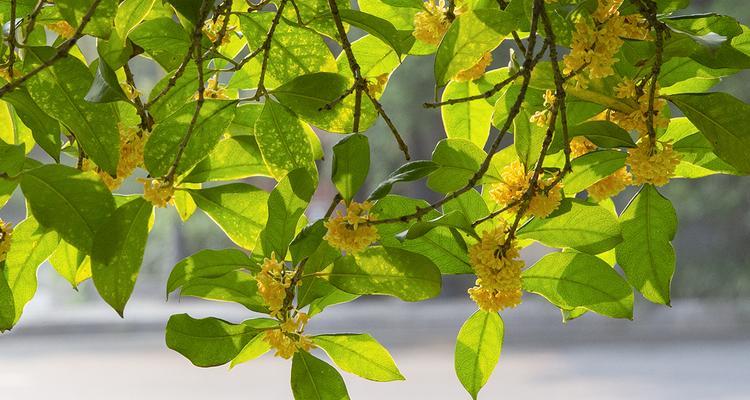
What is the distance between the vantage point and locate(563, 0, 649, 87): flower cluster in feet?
0.85

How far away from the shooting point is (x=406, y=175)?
26 centimetres

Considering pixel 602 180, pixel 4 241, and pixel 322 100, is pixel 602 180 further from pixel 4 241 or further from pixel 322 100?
pixel 4 241

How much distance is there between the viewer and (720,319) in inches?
142

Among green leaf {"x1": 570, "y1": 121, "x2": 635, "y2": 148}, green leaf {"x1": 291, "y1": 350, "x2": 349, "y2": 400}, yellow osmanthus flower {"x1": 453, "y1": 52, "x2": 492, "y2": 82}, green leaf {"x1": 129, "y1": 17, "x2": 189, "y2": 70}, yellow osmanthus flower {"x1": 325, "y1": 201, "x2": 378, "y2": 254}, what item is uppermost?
yellow osmanthus flower {"x1": 453, "y1": 52, "x2": 492, "y2": 82}

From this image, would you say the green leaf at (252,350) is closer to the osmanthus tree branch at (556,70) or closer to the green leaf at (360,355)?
the green leaf at (360,355)

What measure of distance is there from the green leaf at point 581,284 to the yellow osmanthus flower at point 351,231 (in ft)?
0.22

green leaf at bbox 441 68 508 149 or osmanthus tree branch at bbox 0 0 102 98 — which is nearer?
osmanthus tree branch at bbox 0 0 102 98

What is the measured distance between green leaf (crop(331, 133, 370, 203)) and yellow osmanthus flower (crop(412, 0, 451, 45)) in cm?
6

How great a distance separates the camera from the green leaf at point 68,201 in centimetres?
26

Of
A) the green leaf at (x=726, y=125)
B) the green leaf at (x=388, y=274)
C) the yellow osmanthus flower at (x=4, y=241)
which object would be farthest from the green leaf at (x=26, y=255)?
the green leaf at (x=726, y=125)

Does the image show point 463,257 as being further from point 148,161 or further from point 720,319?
point 720,319

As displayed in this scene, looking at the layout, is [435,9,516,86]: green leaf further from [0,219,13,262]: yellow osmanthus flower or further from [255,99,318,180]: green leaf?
[0,219,13,262]: yellow osmanthus flower

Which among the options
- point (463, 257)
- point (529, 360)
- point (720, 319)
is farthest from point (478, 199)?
point (720, 319)

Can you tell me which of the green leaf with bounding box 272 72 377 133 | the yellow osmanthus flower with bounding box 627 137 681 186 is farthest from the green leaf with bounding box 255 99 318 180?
the yellow osmanthus flower with bounding box 627 137 681 186
